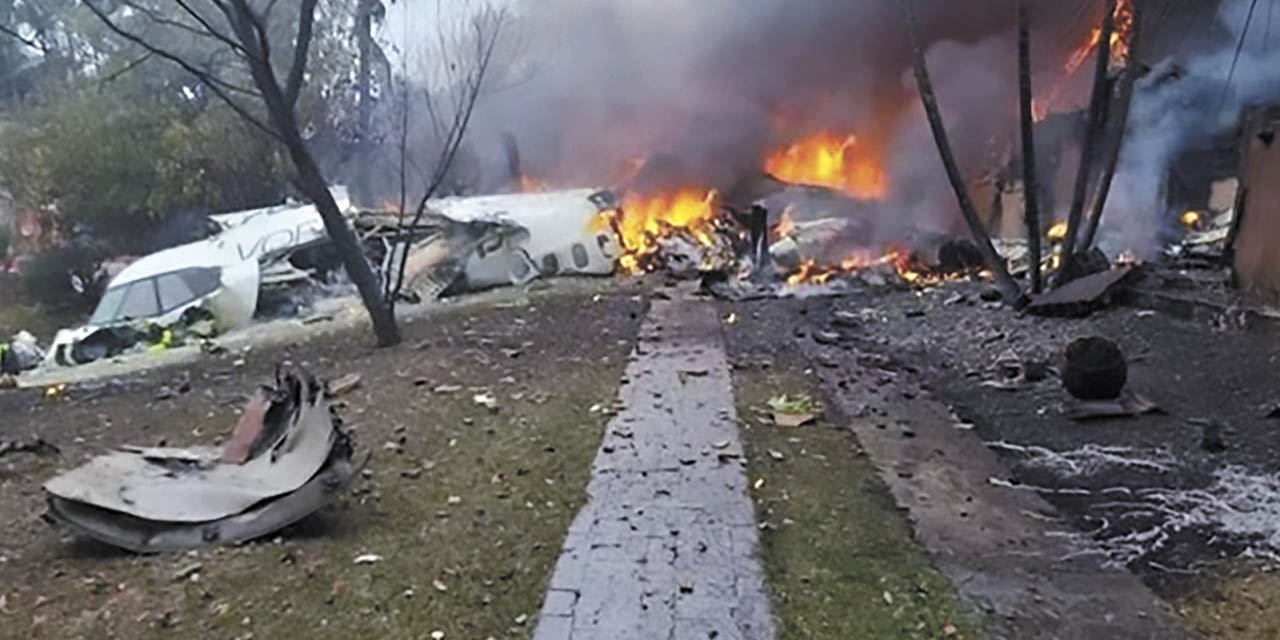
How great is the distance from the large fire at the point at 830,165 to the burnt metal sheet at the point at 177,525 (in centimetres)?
1608

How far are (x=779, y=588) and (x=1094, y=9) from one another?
15.2 m

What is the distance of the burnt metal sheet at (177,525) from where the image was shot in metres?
3.66

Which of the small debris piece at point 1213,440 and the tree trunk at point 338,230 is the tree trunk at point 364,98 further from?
the small debris piece at point 1213,440

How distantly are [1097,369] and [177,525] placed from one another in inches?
216

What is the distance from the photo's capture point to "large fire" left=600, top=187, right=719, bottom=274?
1677 cm

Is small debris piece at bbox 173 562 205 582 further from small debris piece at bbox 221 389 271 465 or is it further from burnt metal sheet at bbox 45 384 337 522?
small debris piece at bbox 221 389 271 465

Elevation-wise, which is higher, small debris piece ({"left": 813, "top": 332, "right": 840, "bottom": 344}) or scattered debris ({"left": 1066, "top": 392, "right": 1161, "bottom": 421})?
scattered debris ({"left": 1066, "top": 392, "right": 1161, "bottom": 421})

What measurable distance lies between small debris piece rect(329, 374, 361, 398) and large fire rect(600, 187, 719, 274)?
8920 millimetres

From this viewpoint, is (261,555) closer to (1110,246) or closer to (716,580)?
(716,580)

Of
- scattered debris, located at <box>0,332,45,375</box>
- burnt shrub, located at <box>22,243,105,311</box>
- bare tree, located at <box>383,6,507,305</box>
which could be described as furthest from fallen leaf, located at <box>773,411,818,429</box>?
burnt shrub, located at <box>22,243,105,311</box>

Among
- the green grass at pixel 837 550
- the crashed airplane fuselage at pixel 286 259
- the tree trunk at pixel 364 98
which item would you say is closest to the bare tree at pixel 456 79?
the crashed airplane fuselage at pixel 286 259

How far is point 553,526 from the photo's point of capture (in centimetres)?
403

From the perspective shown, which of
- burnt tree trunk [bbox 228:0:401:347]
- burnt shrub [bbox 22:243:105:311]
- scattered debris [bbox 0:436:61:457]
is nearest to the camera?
scattered debris [bbox 0:436:61:457]

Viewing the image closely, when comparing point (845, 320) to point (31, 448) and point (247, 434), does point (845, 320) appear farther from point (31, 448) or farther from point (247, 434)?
point (31, 448)
